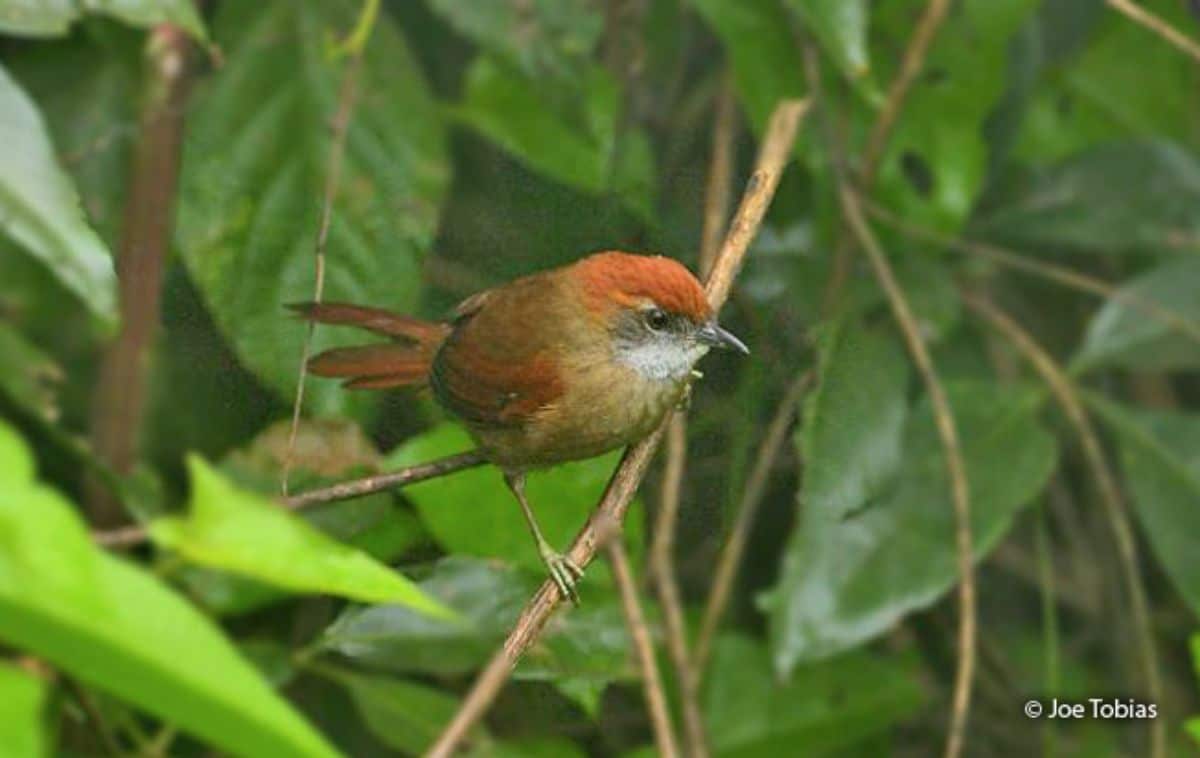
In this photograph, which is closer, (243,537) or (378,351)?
(243,537)

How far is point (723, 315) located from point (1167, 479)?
115 cm

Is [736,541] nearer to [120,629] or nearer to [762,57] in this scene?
[762,57]

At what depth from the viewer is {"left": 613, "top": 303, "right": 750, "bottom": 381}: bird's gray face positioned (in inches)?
64.2

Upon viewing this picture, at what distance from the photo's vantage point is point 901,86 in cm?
245

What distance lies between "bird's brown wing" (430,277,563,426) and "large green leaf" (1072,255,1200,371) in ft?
4.12

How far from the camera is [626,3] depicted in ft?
8.30

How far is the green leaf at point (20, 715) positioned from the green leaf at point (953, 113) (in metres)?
2.01

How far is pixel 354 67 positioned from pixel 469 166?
471 mm

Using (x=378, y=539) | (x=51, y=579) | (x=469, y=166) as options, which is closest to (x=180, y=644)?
(x=51, y=579)

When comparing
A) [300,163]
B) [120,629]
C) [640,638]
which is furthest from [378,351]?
[120,629]

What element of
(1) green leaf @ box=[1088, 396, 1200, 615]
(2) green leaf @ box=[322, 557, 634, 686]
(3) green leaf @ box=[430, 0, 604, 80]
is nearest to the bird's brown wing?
(2) green leaf @ box=[322, 557, 634, 686]

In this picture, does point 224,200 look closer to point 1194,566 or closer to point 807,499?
point 807,499

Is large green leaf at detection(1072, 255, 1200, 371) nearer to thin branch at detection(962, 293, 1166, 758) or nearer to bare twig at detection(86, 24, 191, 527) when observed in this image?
thin branch at detection(962, 293, 1166, 758)

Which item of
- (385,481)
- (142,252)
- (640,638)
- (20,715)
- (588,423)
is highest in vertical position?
(20,715)
